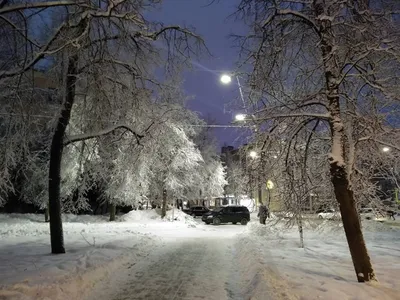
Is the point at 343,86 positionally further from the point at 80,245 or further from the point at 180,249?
the point at 80,245

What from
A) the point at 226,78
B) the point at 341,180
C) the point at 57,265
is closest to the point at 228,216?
the point at 57,265

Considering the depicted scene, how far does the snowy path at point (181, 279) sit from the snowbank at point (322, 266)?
68 cm

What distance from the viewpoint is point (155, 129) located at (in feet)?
45.9

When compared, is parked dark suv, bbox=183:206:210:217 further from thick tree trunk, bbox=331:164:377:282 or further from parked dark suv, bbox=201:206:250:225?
thick tree trunk, bbox=331:164:377:282

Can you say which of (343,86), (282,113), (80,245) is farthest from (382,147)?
(80,245)

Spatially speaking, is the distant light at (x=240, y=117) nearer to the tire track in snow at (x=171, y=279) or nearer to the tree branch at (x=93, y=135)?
the tire track in snow at (x=171, y=279)

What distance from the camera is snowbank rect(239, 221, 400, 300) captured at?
759cm

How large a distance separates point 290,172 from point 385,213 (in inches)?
149

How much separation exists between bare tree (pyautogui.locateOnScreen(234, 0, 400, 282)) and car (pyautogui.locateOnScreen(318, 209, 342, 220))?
161 inches

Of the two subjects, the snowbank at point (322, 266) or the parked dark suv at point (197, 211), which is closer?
the snowbank at point (322, 266)

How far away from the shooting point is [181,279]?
9594 mm

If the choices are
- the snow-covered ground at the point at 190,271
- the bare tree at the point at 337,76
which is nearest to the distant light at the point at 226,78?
the bare tree at the point at 337,76

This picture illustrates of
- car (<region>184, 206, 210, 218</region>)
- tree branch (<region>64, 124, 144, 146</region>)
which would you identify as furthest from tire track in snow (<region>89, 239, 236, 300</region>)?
car (<region>184, 206, 210, 218</region>)

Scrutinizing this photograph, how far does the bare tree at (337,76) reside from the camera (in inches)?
315
